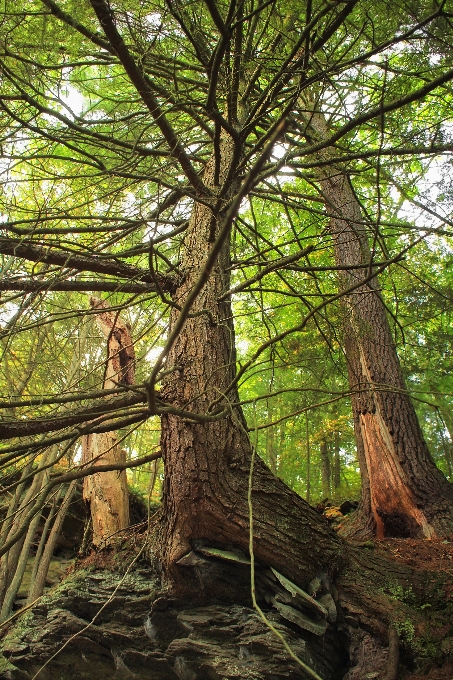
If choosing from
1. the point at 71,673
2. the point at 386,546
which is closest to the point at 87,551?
the point at 71,673

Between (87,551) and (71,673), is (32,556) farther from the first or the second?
(71,673)

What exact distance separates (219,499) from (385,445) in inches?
98.3

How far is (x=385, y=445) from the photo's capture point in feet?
13.8

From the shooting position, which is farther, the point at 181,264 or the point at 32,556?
the point at 32,556

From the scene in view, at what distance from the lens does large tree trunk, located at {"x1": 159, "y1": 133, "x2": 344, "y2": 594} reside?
229cm

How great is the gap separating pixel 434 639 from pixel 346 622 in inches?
17.2

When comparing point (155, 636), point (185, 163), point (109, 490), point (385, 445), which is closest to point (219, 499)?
point (155, 636)

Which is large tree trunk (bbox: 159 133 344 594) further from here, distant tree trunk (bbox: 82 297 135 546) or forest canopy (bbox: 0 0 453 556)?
distant tree trunk (bbox: 82 297 135 546)

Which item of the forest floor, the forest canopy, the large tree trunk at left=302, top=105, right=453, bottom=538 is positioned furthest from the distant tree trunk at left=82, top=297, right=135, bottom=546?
the large tree trunk at left=302, top=105, right=453, bottom=538

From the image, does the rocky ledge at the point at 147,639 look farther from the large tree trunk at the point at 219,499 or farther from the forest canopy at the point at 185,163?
the forest canopy at the point at 185,163

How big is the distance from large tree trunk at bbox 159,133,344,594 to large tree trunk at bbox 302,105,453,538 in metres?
1.25

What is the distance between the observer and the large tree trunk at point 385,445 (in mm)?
3721

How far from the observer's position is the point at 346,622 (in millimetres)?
2377

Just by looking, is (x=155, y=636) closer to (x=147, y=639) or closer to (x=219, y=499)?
(x=147, y=639)
